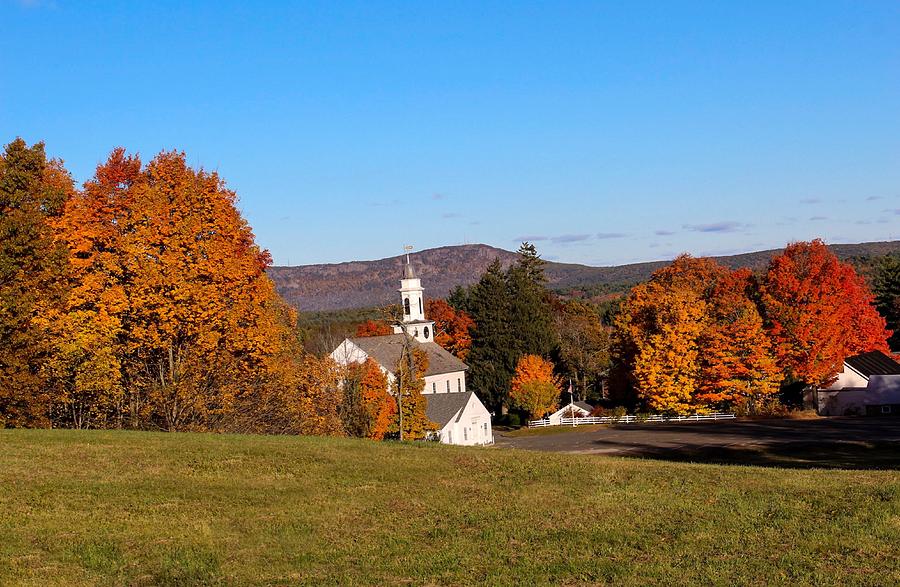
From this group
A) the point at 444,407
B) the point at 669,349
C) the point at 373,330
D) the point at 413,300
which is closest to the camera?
the point at 444,407

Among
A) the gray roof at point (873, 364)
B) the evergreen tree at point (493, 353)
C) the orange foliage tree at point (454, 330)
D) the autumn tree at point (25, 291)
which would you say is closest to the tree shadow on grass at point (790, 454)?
the autumn tree at point (25, 291)

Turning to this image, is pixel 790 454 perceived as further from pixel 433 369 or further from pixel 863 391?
pixel 433 369

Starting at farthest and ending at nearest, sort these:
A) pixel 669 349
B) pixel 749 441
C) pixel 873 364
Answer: pixel 873 364, pixel 669 349, pixel 749 441

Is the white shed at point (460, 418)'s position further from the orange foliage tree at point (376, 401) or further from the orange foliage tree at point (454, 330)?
the orange foliage tree at point (454, 330)

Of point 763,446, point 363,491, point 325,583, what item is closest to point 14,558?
point 325,583

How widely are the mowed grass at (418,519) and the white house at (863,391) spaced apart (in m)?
52.5

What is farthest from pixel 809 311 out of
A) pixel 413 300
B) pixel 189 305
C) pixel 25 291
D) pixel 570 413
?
pixel 25 291

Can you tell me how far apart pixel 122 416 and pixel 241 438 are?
12852mm

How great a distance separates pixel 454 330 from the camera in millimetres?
100875

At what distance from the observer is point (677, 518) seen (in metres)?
15.8

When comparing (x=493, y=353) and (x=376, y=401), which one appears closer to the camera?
(x=376, y=401)

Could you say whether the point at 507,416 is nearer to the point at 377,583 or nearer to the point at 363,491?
the point at 363,491

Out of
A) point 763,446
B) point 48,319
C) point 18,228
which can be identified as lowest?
point 763,446

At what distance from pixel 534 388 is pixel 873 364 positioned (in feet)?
87.0
